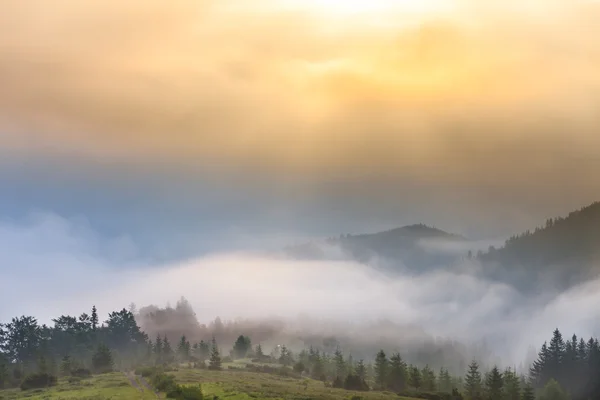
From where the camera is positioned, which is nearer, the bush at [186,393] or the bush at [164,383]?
the bush at [186,393]

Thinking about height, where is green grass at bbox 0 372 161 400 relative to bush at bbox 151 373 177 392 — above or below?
below

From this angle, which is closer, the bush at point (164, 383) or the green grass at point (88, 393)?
the green grass at point (88, 393)

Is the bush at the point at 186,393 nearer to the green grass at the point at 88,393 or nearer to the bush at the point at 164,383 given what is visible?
the bush at the point at 164,383

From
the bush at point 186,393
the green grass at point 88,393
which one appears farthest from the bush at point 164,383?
the bush at point 186,393

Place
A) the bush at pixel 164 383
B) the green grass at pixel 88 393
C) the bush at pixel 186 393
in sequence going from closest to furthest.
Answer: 1. the bush at pixel 186 393
2. the green grass at pixel 88 393
3. the bush at pixel 164 383

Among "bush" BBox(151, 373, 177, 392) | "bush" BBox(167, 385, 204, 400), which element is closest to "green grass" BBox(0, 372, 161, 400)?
"bush" BBox(151, 373, 177, 392)

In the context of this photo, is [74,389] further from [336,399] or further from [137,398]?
[336,399]

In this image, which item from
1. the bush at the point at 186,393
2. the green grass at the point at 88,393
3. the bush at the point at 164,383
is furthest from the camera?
the bush at the point at 164,383

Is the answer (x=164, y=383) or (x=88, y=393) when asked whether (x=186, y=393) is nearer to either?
(x=164, y=383)

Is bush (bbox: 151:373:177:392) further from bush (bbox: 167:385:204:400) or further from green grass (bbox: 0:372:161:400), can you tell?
bush (bbox: 167:385:204:400)

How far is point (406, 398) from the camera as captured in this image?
650 feet

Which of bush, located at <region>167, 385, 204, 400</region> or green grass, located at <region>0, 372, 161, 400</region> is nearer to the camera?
bush, located at <region>167, 385, 204, 400</region>

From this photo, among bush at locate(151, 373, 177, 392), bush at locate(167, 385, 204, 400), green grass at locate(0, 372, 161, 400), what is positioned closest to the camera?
bush at locate(167, 385, 204, 400)

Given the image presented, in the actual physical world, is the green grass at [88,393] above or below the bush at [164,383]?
below
